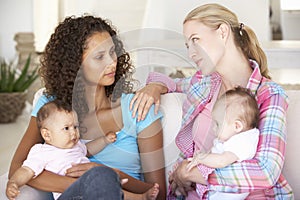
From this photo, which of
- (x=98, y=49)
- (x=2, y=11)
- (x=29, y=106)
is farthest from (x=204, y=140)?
(x=2, y=11)

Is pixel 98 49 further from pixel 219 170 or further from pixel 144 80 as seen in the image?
pixel 219 170

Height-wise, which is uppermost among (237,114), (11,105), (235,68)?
(235,68)

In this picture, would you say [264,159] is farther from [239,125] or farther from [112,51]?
[112,51]

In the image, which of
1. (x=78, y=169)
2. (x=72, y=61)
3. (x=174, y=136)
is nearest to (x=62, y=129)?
(x=78, y=169)

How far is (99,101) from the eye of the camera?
6.02ft

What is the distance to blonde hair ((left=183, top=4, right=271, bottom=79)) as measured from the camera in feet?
5.60

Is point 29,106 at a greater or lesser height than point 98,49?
lesser

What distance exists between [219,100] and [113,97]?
0.35 meters

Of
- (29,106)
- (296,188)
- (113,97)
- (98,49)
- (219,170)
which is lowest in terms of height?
(29,106)

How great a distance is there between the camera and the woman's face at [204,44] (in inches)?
67.2

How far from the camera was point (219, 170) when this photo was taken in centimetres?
158

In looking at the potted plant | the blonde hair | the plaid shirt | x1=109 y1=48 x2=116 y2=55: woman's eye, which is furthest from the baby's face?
the potted plant

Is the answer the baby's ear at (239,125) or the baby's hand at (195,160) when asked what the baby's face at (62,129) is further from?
the baby's ear at (239,125)

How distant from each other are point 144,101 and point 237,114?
31 cm
